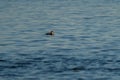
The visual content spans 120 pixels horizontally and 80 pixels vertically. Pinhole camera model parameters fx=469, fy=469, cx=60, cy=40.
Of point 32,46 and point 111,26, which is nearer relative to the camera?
point 32,46

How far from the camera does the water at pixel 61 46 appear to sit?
67.6 ft

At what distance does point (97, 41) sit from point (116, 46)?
2399mm

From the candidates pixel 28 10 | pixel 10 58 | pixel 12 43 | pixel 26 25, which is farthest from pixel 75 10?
pixel 10 58

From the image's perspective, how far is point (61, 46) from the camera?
89.7ft

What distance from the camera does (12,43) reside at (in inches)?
1127

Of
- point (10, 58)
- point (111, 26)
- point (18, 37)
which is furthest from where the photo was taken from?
point (111, 26)

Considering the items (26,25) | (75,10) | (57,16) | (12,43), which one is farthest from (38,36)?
(75,10)

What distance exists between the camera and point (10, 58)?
77.5 feet

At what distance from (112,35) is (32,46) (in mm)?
6608

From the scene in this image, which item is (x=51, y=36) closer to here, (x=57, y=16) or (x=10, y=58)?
(x=10, y=58)

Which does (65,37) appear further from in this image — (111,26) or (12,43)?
(111,26)

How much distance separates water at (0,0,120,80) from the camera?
811 inches

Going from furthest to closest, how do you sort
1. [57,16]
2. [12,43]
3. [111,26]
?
[57,16] < [111,26] < [12,43]

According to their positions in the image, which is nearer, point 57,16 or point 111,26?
point 111,26
